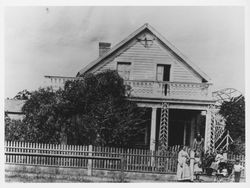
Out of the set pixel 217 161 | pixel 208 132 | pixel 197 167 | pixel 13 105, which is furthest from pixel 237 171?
pixel 13 105

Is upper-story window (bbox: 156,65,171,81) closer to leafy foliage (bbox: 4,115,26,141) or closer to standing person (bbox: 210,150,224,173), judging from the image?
standing person (bbox: 210,150,224,173)

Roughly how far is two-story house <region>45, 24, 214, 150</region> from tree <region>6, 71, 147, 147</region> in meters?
0.72

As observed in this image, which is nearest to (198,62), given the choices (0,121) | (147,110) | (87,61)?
(147,110)

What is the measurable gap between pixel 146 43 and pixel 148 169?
533cm

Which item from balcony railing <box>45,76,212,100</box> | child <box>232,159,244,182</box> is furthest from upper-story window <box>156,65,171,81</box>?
child <box>232,159,244,182</box>

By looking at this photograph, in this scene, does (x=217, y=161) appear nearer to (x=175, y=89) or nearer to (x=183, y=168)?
(x=183, y=168)

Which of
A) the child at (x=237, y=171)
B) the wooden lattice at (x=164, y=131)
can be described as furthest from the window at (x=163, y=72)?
the child at (x=237, y=171)

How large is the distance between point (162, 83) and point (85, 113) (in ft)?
11.4

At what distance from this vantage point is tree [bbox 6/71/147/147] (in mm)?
15992

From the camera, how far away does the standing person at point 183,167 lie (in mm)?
14633

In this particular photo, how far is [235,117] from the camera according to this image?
1628 cm

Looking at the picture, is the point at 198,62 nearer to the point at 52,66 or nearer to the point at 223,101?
the point at 223,101

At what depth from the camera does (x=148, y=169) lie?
1547cm

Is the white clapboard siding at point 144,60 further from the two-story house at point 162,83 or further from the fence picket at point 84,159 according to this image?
the fence picket at point 84,159
